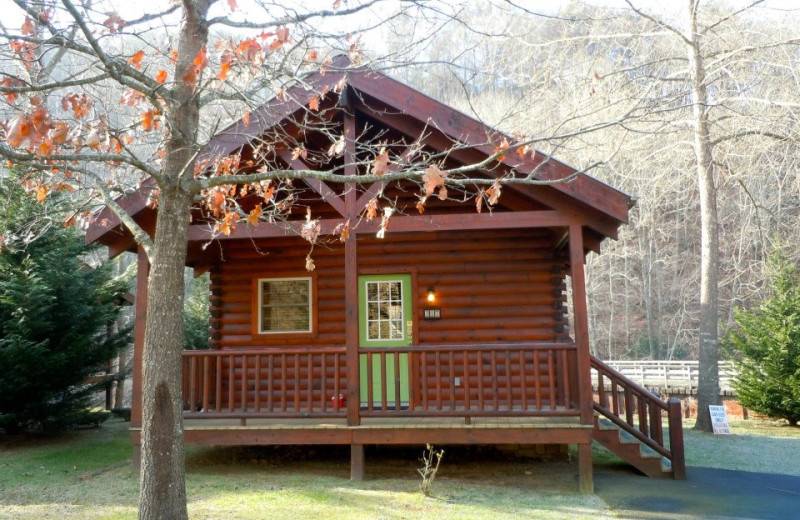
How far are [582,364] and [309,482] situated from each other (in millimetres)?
3735

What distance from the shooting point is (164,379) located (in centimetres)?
495

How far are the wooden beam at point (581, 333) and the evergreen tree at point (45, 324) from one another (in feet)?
24.9

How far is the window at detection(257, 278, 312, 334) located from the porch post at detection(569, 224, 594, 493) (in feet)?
15.0

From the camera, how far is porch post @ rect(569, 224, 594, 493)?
7516 mm

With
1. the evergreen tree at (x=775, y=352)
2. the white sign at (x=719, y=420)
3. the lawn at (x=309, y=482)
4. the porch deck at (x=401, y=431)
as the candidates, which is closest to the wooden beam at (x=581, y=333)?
the porch deck at (x=401, y=431)

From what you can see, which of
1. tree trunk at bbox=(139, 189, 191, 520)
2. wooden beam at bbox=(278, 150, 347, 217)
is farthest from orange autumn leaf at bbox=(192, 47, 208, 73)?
wooden beam at bbox=(278, 150, 347, 217)

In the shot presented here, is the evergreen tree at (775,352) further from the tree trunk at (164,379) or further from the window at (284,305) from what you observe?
the tree trunk at (164,379)

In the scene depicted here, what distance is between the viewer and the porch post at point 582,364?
7.52 m

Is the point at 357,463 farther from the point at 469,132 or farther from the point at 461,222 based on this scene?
the point at 469,132

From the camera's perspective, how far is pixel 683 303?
30484 millimetres

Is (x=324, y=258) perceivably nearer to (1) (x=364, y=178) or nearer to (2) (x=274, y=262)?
(2) (x=274, y=262)

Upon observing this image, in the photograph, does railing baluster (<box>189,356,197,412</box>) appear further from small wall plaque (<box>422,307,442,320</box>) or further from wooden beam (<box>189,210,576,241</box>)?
small wall plaque (<box>422,307,442,320</box>)

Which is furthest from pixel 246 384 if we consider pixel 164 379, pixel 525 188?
pixel 525 188

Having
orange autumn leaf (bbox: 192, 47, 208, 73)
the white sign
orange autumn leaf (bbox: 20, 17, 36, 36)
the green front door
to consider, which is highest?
orange autumn leaf (bbox: 20, 17, 36, 36)
